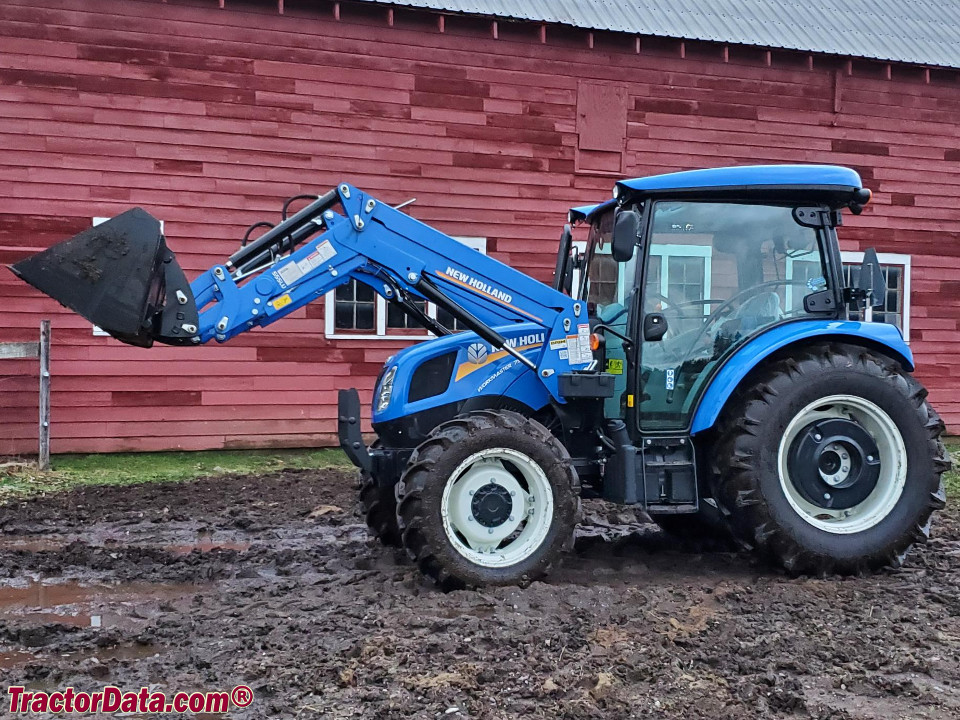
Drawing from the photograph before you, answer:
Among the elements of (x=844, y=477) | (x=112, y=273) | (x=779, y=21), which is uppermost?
(x=779, y=21)

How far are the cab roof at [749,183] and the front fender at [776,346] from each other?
0.77m

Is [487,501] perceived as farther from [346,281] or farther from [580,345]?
[346,281]

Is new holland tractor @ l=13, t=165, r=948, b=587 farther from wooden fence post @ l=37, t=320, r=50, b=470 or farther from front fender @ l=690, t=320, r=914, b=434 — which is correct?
wooden fence post @ l=37, t=320, r=50, b=470

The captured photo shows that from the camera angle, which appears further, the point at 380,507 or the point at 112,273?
the point at 380,507

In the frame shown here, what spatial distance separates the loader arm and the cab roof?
0.79 meters

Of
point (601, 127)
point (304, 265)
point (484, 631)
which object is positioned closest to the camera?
point (484, 631)

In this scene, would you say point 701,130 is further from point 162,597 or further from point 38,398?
point 162,597

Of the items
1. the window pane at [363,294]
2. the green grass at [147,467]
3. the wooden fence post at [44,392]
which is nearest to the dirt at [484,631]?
the green grass at [147,467]

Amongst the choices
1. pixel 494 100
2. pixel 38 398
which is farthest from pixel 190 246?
pixel 494 100

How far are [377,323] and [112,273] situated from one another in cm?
653

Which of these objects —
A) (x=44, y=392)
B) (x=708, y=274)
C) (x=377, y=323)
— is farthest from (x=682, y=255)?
(x=44, y=392)

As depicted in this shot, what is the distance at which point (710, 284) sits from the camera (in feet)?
17.6

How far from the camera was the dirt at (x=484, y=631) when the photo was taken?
3.42m

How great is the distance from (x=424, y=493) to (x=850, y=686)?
210 cm
